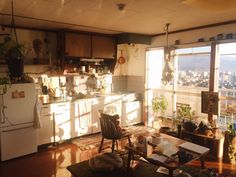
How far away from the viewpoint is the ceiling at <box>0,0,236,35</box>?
2.66m

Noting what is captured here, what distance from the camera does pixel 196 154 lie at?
2.63m

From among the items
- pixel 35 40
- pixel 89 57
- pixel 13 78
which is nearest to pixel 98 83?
pixel 89 57

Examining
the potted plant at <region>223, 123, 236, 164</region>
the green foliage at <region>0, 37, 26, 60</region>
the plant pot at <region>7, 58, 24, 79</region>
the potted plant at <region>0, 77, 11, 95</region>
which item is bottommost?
the potted plant at <region>223, 123, 236, 164</region>

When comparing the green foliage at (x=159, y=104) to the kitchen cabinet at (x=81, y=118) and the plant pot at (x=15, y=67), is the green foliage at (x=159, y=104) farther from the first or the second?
the plant pot at (x=15, y=67)

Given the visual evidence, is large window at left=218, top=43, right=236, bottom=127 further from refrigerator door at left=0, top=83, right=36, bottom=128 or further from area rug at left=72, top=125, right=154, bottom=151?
refrigerator door at left=0, top=83, right=36, bottom=128

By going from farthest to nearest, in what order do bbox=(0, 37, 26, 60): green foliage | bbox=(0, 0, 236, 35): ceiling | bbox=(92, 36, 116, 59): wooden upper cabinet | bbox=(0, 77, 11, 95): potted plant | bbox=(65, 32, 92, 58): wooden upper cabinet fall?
bbox=(92, 36, 116, 59): wooden upper cabinet
bbox=(65, 32, 92, 58): wooden upper cabinet
bbox=(0, 77, 11, 95): potted plant
bbox=(0, 37, 26, 60): green foliage
bbox=(0, 0, 236, 35): ceiling

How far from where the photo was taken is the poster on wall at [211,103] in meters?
3.98

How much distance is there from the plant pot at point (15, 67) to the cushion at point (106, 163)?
1.96 metres

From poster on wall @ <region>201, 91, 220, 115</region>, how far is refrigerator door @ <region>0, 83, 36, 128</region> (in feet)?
10.9

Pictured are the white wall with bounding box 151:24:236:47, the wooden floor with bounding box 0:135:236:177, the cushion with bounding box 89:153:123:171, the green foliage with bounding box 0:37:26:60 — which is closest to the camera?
the cushion with bounding box 89:153:123:171

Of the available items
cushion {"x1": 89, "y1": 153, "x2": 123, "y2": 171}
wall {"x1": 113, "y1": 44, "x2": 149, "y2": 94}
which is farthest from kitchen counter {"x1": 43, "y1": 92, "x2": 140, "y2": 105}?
cushion {"x1": 89, "y1": 153, "x2": 123, "y2": 171}

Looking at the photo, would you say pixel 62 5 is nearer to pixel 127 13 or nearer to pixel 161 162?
pixel 127 13

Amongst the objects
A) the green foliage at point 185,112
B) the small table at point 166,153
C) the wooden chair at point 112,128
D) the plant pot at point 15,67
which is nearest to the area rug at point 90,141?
the wooden chair at point 112,128

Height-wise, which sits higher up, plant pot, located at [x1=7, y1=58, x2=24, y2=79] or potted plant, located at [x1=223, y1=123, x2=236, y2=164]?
plant pot, located at [x1=7, y1=58, x2=24, y2=79]
